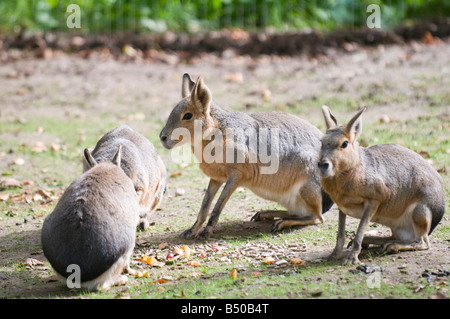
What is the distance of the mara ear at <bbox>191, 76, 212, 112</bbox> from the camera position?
211 inches

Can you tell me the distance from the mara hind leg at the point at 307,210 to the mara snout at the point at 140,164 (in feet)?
3.63

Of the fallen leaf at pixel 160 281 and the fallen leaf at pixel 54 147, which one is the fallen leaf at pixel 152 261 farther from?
the fallen leaf at pixel 54 147

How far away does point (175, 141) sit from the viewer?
537 cm

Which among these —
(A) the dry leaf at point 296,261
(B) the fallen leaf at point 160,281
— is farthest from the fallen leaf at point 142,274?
(A) the dry leaf at point 296,261

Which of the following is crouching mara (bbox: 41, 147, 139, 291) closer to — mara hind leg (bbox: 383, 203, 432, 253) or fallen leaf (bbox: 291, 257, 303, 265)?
fallen leaf (bbox: 291, 257, 303, 265)

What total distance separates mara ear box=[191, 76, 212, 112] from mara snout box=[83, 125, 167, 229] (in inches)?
26.6

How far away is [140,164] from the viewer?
5.42m

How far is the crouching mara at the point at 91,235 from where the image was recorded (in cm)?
408

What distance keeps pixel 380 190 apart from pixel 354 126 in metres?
0.52

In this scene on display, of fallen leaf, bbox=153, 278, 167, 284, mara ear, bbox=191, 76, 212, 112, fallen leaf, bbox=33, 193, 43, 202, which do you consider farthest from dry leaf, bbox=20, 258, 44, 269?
mara ear, bbox=191, 76, 212, 112

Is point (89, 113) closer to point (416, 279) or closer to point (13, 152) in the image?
point (13, 152)

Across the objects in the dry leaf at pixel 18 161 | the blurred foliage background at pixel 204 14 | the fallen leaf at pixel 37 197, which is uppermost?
the blurred foliage background at pixel 204 14

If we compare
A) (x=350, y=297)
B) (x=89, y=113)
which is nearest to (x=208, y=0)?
(x=89, y=113)

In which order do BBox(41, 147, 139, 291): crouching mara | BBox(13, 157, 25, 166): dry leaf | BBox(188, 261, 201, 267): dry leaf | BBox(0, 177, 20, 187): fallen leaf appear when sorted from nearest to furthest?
BBox(41, 147, 139, 291): crouching mara
BBox(188, 261, 201, 267): dry leaf
BBox(0, 177, 20, 187): fallen leaf
BBox(13, 157, 25, 166): dry leaf
